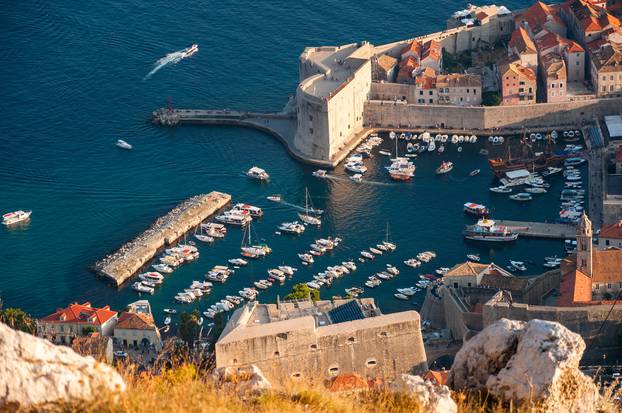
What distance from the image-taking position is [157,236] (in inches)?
2475

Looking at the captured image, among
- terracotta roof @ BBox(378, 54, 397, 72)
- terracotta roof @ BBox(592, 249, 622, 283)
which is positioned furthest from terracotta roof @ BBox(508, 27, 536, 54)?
terracotta roof @ BBox(592, 249, 622, 283)

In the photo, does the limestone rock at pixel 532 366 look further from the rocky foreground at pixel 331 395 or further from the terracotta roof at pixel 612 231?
the terracotta roof at pixel 612 231

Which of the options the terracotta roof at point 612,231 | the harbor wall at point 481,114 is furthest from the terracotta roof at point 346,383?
the harbor wall at point 481,114

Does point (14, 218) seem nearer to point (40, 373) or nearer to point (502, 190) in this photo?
point (502, 190)

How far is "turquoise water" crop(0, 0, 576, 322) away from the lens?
6059 centimetres

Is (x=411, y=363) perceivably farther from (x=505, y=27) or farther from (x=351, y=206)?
(x=505, y=27)

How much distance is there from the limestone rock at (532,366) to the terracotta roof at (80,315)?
34615 mm

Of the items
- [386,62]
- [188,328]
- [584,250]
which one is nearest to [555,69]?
[386,62]

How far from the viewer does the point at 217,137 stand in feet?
250

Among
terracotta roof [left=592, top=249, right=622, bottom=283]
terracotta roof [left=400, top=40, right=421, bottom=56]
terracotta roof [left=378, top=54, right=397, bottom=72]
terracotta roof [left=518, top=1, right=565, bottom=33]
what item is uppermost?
terracotta roof [left=518, top=1, right=565, bottom=33]

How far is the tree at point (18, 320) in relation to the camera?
2028 inches

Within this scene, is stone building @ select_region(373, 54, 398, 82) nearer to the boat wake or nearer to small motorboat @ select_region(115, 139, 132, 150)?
small motorboat @ select_region(115, 139, 132, 150)

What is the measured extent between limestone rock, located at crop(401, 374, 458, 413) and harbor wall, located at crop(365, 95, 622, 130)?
2157 inches

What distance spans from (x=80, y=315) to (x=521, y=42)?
34162 mm
